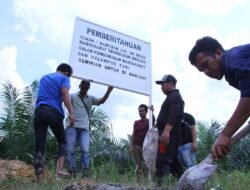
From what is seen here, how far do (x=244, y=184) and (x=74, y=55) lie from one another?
3.64 m

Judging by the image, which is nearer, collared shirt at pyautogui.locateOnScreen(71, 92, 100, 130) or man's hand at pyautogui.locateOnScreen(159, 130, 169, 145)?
man's hand at pyautogui.locateOnScreen(159, 130, 169, 145)

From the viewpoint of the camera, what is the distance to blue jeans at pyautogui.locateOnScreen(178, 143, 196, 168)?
6.76 metres

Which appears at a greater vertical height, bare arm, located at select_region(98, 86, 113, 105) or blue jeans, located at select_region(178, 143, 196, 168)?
bare arm, located at select_region(98, 86, 113, 105)

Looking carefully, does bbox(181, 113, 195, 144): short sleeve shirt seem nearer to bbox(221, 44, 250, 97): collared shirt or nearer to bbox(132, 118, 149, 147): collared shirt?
bbox(132, 118, 149, 147): collared shirt

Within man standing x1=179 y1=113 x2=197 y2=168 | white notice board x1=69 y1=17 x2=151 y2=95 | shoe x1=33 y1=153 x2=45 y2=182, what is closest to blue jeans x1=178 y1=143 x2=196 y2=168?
man standing x1=179 y1=113 x2=197 y2=168

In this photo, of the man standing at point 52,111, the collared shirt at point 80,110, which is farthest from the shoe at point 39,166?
the collared shirt at point 80,110

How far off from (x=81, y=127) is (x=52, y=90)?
1.00 metres

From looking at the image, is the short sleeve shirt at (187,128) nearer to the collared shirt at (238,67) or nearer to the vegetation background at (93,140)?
the vegetation background at (93,140)

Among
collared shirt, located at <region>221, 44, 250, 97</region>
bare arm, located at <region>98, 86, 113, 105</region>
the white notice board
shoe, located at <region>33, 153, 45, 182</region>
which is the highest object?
the white notice board

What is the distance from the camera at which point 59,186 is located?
4.65 meters

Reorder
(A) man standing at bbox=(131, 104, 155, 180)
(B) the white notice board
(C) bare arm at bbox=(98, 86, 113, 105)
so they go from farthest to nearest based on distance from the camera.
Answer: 1. (A) man standing at bbox=(131, 104, 155, 180)
2. (B) the white notice board
3. (C) bare arm at bbox=(98, 86, 113, 105)

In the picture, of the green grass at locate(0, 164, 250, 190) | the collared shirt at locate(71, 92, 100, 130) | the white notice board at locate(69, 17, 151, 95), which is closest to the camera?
the green grass at locate(0, 164, 250, 190)

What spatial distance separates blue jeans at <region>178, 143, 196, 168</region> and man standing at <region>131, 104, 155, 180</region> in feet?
3.74

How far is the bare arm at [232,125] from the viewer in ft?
9.87
